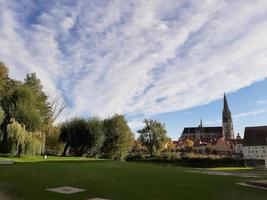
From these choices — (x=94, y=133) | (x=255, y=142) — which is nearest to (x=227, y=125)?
(x=255, y=142)

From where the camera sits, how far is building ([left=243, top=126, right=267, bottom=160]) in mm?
92938

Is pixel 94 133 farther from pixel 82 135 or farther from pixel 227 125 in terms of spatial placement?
pixel 227 125

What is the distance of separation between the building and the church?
83.9 m

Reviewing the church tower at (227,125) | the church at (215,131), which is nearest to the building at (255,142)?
the church at (215,131)

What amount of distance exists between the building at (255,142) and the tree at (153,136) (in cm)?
2381

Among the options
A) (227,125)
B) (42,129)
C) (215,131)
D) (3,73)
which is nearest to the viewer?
(42,129)

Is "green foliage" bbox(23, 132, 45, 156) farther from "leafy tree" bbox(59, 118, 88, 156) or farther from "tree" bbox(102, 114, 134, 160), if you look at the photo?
"tree" bbox(102, 114, 134, 160)

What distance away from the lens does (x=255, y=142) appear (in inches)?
3684

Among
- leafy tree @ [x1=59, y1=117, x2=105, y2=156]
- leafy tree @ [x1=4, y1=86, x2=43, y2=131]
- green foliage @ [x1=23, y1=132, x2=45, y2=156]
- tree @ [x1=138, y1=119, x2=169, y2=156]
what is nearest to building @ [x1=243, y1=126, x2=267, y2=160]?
tree @ [x1=138, y1=119, x2=169, y2=156]

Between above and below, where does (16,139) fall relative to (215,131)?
below

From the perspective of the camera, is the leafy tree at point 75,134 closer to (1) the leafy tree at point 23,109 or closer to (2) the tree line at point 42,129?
(2) the tree line at point 42,129

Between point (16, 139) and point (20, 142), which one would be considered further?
point (20, 142)

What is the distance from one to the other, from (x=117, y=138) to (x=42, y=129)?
46.9 feet

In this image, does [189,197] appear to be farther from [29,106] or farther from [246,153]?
[246,153]
